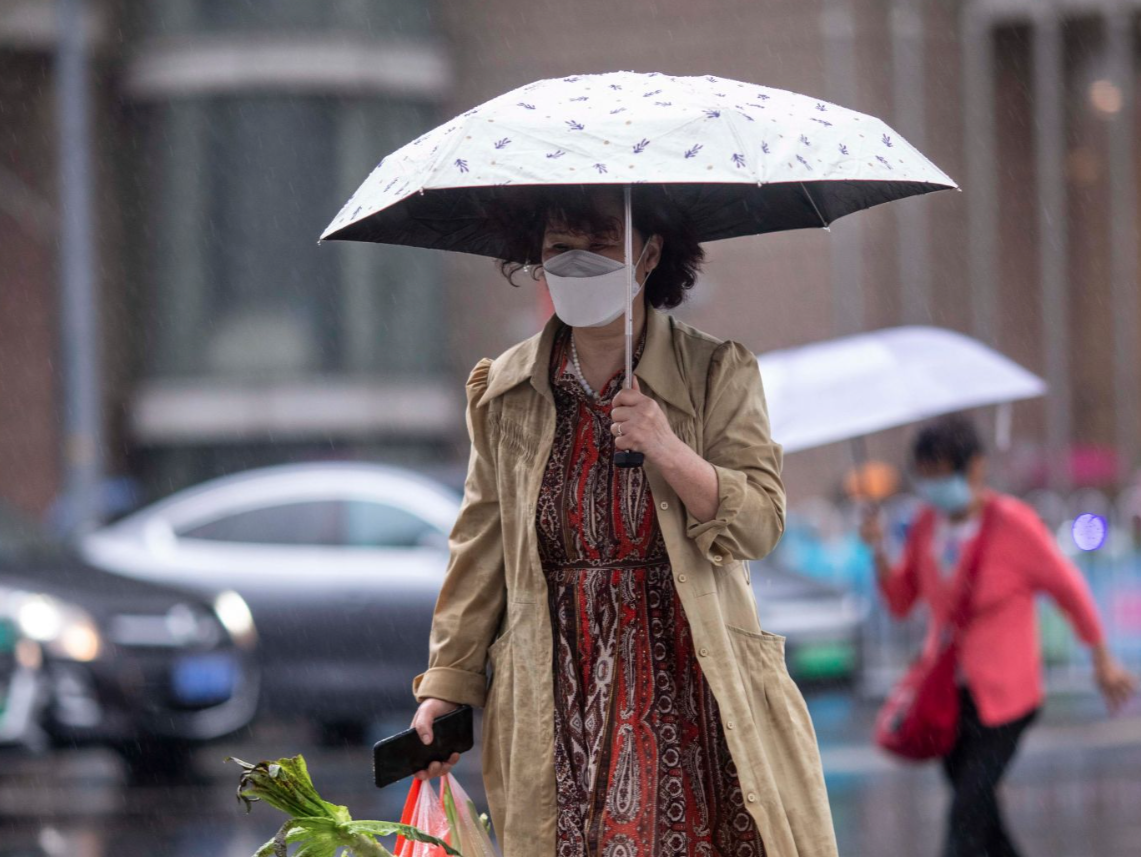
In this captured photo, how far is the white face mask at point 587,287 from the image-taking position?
3.20m

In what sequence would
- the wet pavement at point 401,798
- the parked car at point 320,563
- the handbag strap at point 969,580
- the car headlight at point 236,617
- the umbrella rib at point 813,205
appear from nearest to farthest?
Answer: the umbrella rib at point 813,205 → the handbag strap at point 969,580 → the wet pavement at point 401,798 → the car headlight at point 236,617 → the parked car at point 320,563

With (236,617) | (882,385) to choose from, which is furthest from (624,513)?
(236,617)

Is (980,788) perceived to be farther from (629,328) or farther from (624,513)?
(629,328)

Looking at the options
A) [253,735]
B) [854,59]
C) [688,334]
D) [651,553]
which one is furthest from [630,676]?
[854,59]

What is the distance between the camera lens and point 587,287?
320 centimetres

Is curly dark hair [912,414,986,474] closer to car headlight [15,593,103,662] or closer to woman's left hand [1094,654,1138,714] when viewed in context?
woman's left hand [1094,654,1138,714]

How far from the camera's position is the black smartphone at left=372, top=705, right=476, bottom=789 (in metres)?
3.34

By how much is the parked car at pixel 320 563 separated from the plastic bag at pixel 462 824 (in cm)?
611

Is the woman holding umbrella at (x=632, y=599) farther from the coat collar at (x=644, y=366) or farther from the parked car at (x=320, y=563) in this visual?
the parked car at (x=320, y=563)

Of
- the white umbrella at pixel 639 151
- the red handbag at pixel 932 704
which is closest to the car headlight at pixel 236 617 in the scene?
the red handbag at pixel 932 704

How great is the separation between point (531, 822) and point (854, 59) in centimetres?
2120

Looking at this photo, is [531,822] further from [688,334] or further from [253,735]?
[253,735]

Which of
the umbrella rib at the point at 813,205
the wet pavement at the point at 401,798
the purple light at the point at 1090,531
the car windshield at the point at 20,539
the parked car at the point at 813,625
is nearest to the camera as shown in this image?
the umbrella rib at the point at 813,205

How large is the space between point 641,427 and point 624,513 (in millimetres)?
235
